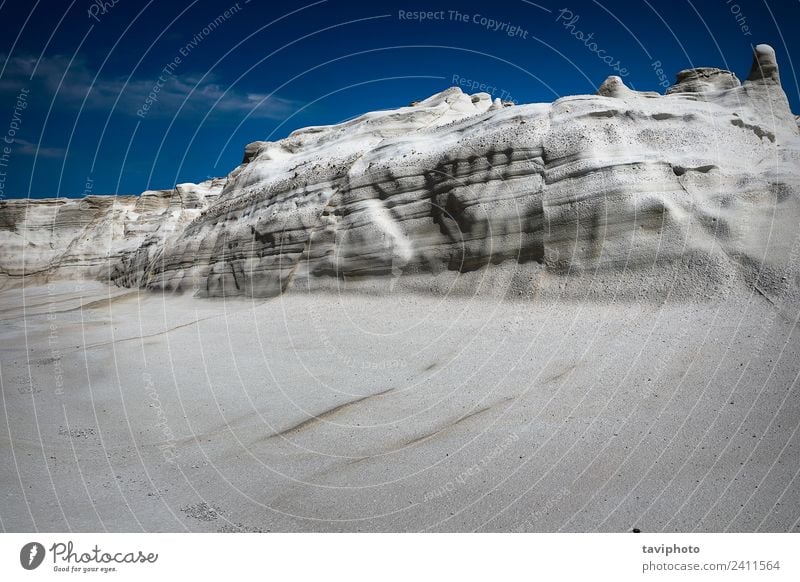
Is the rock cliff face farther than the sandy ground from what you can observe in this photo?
Yes

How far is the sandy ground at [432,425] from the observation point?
3842 mm

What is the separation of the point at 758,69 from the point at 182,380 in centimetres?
1054

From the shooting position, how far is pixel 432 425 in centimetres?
536

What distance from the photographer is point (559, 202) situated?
27.1 ft

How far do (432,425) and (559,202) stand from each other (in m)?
4.50

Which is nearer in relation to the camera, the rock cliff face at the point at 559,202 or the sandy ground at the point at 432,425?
the sandy ground at the point at 432,425

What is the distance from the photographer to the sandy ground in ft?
12.6

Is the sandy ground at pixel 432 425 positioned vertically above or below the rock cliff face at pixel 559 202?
below

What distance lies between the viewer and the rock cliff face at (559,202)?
744 centimetres

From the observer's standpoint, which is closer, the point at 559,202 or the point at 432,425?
the point at 432,425

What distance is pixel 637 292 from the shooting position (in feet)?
24.0

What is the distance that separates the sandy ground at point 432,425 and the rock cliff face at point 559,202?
0.76 metres

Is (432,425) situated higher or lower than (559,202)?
lower

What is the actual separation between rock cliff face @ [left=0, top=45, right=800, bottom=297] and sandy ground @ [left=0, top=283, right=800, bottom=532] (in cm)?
76
